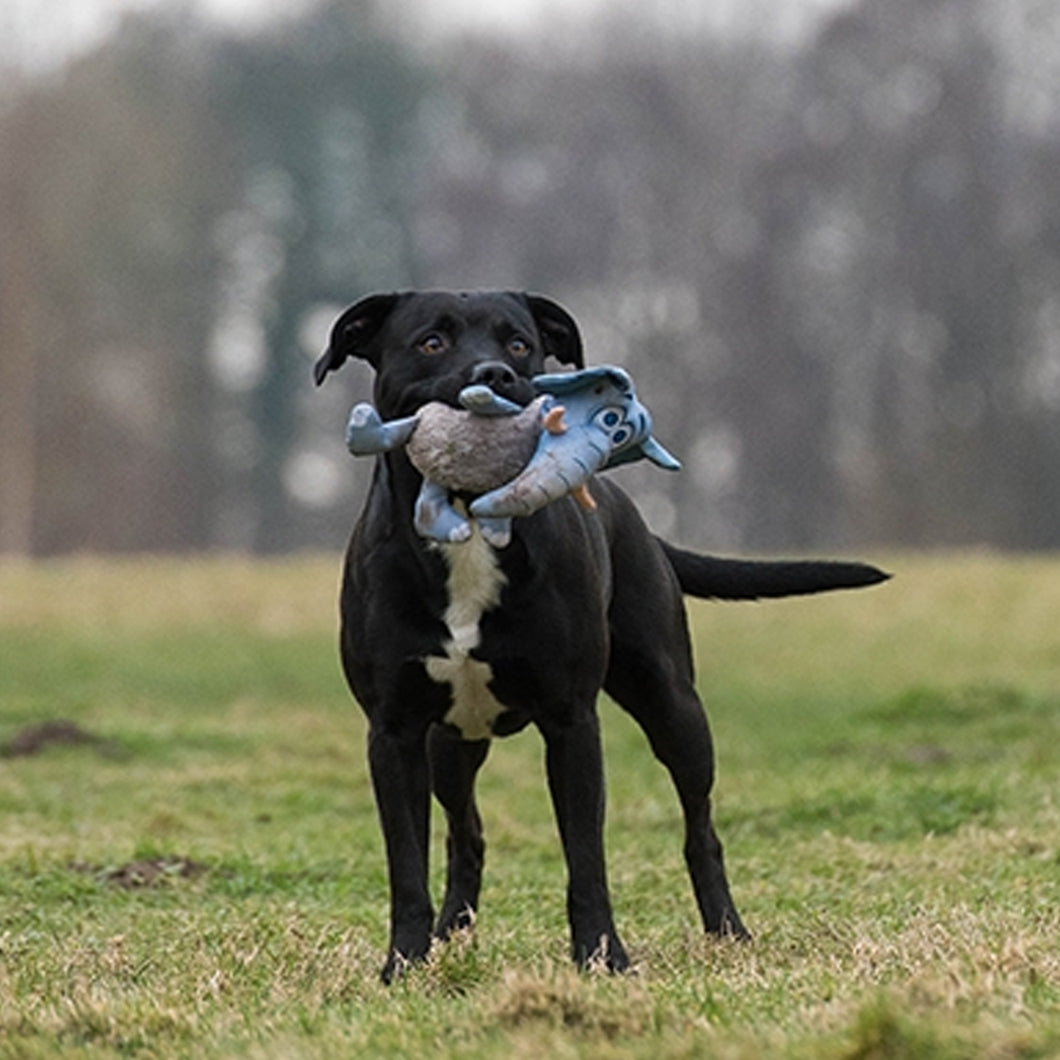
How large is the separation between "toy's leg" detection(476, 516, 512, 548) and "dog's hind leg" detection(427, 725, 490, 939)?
136 cm

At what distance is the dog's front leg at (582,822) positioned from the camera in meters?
5.76

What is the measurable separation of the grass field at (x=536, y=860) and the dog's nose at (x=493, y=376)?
4.49 feet

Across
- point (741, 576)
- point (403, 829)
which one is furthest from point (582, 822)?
point (741, 576)

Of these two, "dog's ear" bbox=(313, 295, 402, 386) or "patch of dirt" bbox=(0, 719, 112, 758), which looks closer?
"dog's ear" bbox=(313, 295, 402, 386)

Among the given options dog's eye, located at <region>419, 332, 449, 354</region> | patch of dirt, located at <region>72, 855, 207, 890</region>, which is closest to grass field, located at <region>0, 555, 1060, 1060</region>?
patch of dirt, located at <region>72, 855, 207, 890</region>

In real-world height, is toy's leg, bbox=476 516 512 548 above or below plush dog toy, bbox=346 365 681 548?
→ below

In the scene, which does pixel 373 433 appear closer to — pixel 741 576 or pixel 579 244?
pixel 741 576

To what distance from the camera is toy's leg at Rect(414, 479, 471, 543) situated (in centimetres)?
556

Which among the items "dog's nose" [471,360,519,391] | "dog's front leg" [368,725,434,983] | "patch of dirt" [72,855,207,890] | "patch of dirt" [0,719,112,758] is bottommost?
"patch of dirt" [0,719,112,758]

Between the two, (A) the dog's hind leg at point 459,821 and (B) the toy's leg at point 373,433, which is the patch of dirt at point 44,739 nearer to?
(A) the dog's hind leg at point 459,821

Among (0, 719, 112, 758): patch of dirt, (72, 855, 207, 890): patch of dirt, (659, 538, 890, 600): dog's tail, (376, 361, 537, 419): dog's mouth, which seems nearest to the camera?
(376, 361, 537, 419): dog's mouth

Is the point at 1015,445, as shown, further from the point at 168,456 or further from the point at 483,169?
the point at 168,456

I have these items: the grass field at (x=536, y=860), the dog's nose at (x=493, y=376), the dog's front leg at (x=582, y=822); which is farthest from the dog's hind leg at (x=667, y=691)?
the dog's nose at (x=493, y=376)

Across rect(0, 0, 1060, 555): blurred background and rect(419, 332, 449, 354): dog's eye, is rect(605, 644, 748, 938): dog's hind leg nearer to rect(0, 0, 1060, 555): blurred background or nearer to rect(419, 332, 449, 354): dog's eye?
rect(419, 332, 449, 354): dog's eye
